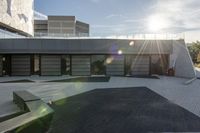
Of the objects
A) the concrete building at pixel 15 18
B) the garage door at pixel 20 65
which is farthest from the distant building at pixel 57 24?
the garage door at pixel 20 65

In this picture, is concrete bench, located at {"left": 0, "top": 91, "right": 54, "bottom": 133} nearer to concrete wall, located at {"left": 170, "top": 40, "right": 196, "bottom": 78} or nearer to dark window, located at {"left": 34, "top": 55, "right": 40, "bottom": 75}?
dark window, located at {"left": 34, "top": 55, "right": 40, "bottom": 75}

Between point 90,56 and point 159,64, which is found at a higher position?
point 90,56

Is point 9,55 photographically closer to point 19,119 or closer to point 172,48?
point 172,48

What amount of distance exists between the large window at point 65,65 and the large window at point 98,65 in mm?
2378

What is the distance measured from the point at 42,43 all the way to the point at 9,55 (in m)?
3.77

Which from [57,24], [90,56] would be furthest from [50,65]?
[57,24]

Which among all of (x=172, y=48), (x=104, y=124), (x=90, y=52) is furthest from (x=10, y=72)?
(x=104, y=124)

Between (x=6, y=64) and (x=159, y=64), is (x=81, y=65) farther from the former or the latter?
(x=159, y=64)

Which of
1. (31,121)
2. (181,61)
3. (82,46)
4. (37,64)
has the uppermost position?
(82,46)

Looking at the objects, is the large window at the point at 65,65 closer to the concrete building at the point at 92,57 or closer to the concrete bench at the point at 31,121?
the concrete building at the point at 92,57

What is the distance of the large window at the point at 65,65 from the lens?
22734 mm

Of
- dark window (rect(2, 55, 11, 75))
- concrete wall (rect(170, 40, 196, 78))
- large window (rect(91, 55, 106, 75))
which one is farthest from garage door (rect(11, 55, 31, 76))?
concrete wall (rect(170, 40, 196, 78))

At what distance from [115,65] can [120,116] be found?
1506cm

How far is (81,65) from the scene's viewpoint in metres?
22.8
